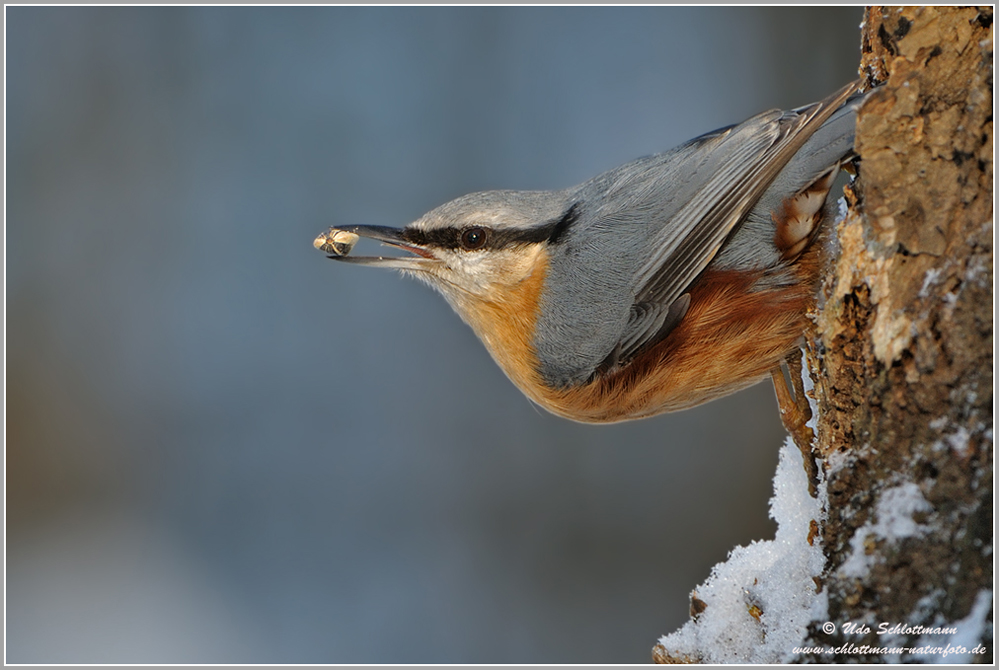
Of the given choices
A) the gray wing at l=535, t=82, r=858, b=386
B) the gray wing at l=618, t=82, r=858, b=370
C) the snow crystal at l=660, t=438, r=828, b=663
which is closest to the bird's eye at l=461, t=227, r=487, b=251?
the gray wing at l=535, t=82, r=858, b=386

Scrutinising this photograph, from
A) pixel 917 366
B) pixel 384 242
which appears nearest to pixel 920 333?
pixel 917 366

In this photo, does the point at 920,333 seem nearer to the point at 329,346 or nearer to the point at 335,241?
the point at 335,241

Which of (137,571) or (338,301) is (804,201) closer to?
(338,301)

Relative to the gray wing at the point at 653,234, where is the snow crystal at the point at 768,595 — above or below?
below

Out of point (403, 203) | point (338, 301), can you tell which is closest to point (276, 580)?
point (338, 301)

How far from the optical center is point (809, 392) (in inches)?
68.5

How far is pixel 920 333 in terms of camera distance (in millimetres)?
1240

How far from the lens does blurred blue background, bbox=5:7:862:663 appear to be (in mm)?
4309

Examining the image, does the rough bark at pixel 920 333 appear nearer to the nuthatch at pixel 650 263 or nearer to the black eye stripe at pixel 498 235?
the nuthatch at pixel 650 263

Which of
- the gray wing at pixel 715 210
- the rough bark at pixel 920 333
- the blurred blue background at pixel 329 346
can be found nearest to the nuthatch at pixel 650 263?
the gray wing at pixel 715 210

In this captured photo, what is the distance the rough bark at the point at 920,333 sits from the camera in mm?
1184

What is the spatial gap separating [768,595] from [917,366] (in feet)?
1.84

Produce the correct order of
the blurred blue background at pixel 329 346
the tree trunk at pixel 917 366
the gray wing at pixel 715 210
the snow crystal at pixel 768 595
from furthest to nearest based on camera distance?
1. the blurred blue background at pixel 329 346
2. the gray wing at pixel 715 210
3. the snow crystal at pixel 768 595
4. the tree trunk at pixel 917 366

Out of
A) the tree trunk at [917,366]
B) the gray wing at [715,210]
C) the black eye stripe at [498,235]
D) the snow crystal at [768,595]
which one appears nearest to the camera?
the tree trunk at [917,366]
